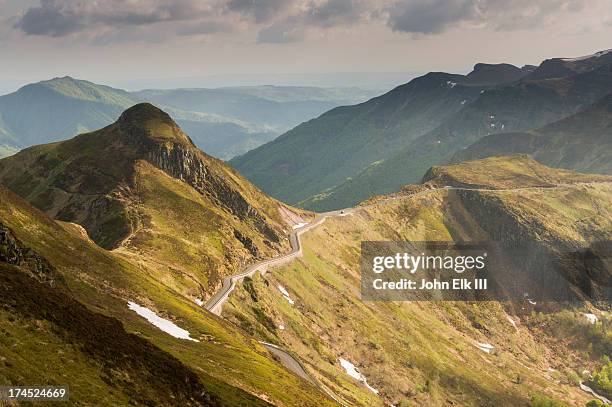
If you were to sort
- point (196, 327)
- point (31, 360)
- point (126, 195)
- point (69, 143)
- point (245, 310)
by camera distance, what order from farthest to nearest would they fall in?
point (69, 143)
point (126, 195)
point (245, 310)
point (196, 327)
point (31, 360)

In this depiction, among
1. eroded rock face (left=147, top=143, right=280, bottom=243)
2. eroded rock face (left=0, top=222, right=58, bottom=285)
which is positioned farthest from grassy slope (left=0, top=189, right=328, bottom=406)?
eroded rock face (left=147, top=143, right=280, bottom=243)

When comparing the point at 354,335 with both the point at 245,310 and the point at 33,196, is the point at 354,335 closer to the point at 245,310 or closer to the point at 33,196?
the point at 245,310

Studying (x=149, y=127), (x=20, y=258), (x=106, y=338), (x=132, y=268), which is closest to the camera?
(x=106, y=338)

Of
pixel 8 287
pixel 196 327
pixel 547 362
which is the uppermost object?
pixel 8 287

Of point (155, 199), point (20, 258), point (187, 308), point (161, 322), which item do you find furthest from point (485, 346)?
point (20, 258)

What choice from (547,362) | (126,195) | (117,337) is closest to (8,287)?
(117,337)

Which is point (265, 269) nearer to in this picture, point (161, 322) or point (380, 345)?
point (380, 345)

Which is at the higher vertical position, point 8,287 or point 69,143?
point 69,143

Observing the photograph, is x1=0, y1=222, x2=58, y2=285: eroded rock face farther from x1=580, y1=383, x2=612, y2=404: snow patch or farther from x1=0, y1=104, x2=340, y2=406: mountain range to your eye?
x1=580, y1=383, x2=612, y2=404: snow patch
